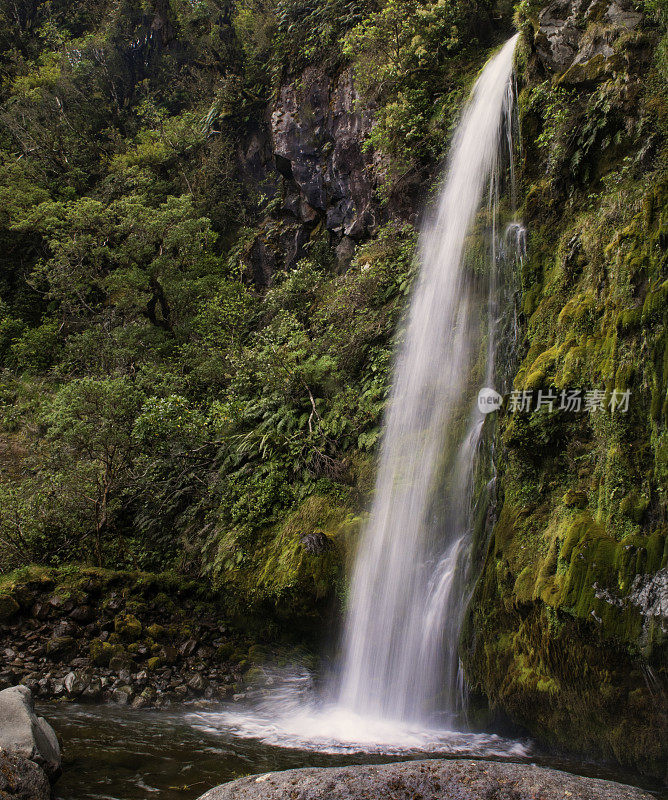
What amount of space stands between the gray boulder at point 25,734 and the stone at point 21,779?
8 centimetres

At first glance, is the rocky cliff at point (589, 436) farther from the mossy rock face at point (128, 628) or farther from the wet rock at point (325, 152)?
the wet rock at point (325, 152)

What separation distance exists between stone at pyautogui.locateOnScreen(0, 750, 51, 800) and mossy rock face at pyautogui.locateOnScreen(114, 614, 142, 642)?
406 cm

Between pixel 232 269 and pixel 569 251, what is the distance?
12.2 metres

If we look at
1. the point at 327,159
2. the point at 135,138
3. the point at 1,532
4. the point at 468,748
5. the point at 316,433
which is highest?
the point at 135,138

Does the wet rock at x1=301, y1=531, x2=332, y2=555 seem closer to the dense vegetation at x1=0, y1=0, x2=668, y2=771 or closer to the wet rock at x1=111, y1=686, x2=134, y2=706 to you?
the dense vegetation at x1=0, y1=0, x2=668, y2=771

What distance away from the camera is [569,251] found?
6406 millimetres

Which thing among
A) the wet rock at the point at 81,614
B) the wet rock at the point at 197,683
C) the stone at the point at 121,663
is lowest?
the wet rock at the point at 197,683

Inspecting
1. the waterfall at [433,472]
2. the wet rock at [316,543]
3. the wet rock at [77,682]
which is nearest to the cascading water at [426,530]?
the waterfall at [433,472]

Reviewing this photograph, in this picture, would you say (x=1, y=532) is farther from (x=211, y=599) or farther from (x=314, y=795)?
(x=314, y=795)

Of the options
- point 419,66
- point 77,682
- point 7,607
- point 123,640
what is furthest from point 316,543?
point 419,66

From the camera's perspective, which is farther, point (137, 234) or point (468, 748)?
point (137, 234)

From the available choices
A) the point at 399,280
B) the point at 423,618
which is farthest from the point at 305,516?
the point at 399,280

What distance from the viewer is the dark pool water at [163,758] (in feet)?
14.3

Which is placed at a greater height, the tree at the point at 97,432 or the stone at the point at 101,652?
the tree at the point at 97,432
